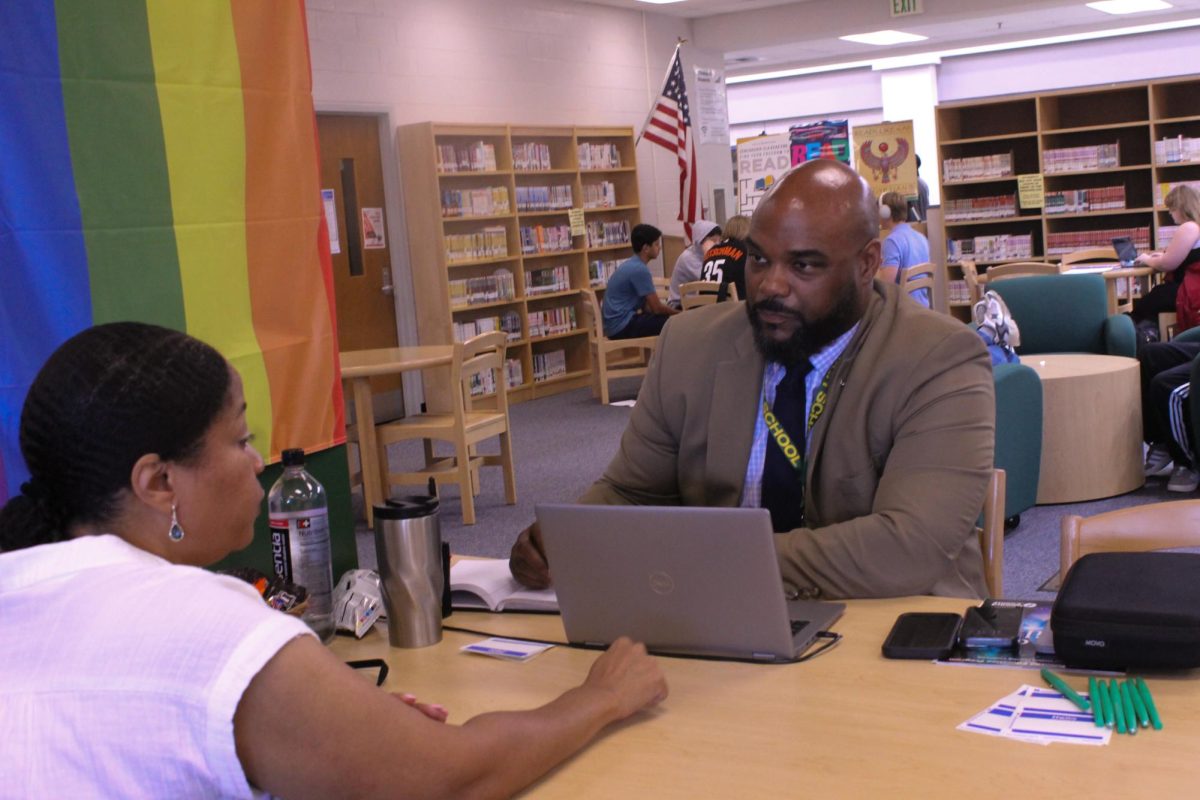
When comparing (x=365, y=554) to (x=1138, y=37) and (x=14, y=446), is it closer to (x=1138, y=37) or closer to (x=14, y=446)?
(x=14, y=446)

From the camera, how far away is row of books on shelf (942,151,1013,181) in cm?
1138

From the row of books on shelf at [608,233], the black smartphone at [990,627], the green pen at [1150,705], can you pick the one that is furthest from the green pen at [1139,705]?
the row of books on shelf at [608,233]

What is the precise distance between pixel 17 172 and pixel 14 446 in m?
0.42

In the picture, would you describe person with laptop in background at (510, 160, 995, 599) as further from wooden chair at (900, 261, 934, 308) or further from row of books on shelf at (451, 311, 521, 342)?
row of books on shelf at (451, 311, 521, 342)

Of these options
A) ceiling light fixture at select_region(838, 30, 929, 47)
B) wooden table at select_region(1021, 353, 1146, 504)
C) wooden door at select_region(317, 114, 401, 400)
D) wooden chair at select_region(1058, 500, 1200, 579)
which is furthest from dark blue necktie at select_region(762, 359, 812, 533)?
ceiling light fixture at select_region(838, 30, 929, 47)

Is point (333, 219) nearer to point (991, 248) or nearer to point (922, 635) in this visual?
point (991, 248)

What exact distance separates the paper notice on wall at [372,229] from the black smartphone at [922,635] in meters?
7.78

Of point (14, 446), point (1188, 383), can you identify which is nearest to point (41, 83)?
point (14, 446)

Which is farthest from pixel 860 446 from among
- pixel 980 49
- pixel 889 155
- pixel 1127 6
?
pixel 980 49

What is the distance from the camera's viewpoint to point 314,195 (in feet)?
8.00

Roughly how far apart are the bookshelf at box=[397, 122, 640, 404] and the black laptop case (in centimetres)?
797

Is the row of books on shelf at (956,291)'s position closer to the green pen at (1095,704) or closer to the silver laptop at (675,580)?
the silver laptop at (675,580)

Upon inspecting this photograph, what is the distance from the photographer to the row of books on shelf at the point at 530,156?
10305 millimetres

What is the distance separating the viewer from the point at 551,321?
1080 cm
